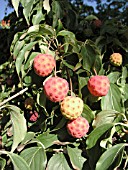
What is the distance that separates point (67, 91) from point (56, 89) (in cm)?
6

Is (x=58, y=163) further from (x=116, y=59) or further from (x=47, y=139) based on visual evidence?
(x=116, y=59)

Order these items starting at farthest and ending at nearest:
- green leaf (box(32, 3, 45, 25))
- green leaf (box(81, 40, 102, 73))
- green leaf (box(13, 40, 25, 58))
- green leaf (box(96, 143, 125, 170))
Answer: green leaf (box(32, 3, 45, 25)), green leaf (box(13, 40, 25, 58)), green leaf (box(81, 40, 102, 73)), green leaf (box(96, 143, 125, 170))

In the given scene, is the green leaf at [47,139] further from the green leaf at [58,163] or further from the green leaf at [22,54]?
the green leaf at [22,54]

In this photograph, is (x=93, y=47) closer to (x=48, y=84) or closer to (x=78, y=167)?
(x=48, y=84)

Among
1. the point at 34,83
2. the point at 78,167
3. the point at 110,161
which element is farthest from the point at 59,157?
the point at 34,83

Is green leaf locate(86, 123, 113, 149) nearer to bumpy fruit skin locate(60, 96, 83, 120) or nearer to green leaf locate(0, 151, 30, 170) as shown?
bumpy fruit skin locate(60, 96, 83, 120)

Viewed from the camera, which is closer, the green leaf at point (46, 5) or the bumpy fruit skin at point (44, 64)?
the bumpy fruit skin at point (44, 64)

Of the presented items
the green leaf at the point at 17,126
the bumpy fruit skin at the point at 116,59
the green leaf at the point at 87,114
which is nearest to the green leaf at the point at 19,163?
the green leaf at the point at 17,126

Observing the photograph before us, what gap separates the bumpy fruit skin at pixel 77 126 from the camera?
1092 millimetres

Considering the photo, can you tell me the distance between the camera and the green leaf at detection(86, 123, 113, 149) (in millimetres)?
1089

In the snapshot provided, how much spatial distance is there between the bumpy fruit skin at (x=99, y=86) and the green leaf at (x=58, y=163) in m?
0.27

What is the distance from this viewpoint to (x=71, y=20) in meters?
1.52

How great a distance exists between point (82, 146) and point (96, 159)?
143 millimetres

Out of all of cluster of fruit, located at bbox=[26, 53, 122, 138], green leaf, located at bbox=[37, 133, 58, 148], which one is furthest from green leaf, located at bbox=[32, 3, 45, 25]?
green leaf, located at bbox=[37, 133, 58, 148]
